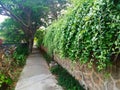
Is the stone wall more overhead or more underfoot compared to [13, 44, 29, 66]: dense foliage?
more overhead

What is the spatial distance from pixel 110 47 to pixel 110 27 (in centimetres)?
26

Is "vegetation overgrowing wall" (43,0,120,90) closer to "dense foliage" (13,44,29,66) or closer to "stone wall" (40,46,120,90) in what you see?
"stone wall" (40,46,120,90)

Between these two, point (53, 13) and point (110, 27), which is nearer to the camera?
point (110, 27)

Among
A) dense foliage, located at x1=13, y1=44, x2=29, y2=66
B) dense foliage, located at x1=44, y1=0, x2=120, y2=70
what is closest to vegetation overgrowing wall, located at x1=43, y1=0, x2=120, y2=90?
dense foliage, located at x1=44, y1=0, x2=120, y2=70

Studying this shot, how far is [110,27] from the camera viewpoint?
2508 mm

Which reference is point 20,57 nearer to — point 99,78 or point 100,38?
point 99,78

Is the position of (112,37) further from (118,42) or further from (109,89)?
(109,89)

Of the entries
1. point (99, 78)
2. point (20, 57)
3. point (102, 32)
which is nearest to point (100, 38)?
point (102, 32)

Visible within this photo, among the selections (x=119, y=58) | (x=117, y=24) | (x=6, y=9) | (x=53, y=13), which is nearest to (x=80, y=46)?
(x=119, y=58)

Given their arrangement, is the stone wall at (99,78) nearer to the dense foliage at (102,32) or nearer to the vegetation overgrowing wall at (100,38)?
the vegetation overgrowing wall at (100,38)

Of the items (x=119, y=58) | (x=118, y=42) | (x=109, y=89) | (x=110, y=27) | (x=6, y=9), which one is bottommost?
(x=109, y=89)

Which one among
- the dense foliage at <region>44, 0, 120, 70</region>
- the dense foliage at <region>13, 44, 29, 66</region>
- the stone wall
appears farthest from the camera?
the dense foliage at <region>13, 44, 29, 66</region>

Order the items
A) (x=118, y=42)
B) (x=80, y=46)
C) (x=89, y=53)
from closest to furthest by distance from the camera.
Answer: (x=118, y=42) → (x=89, y=53) → (x=80, y=46)

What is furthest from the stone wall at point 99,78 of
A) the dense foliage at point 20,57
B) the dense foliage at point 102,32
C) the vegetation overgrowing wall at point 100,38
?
the dense foliage at point 20,57
